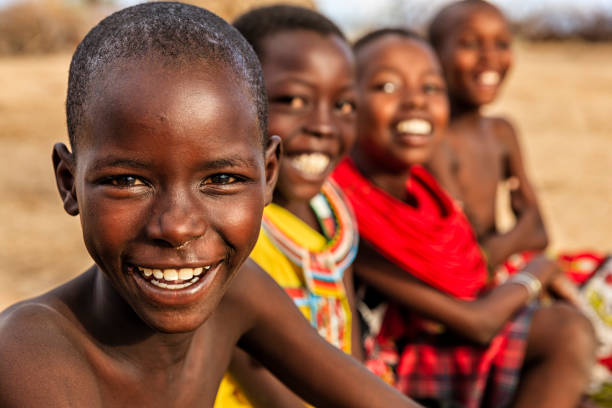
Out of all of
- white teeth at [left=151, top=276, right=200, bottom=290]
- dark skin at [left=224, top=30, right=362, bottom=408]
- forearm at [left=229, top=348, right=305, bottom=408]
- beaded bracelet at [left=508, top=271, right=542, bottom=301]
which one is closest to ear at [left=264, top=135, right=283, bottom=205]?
white teeth at [left=151, top=276, right=200, bottom=290]

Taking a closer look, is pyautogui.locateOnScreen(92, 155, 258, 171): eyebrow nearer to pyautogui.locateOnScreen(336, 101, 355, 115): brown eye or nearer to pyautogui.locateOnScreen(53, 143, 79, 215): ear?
pyautogui.locateOnScreen(53, 143, 79, 215): ear

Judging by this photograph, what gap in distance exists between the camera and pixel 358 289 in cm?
239

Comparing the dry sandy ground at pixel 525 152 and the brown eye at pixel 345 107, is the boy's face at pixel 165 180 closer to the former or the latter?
the brown eye at pixel 345 107

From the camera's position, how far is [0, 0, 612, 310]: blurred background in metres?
4.90

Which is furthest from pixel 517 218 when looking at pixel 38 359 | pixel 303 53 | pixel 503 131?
pixel 38 359

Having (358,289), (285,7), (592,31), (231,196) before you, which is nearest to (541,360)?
(358,289)

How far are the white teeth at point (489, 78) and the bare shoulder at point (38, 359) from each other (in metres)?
2.56

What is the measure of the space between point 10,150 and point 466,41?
17.9 ft

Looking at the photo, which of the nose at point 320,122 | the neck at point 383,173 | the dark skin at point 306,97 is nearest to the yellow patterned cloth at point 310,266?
the dark skin at point 306,97

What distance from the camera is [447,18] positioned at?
11.1ft

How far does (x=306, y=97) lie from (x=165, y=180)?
0.89 m

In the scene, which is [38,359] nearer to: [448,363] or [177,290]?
[177,290]

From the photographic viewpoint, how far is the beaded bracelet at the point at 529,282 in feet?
8.22

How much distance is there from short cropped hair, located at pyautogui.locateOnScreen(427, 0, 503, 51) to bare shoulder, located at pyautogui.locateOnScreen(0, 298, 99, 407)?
260 centimetres
